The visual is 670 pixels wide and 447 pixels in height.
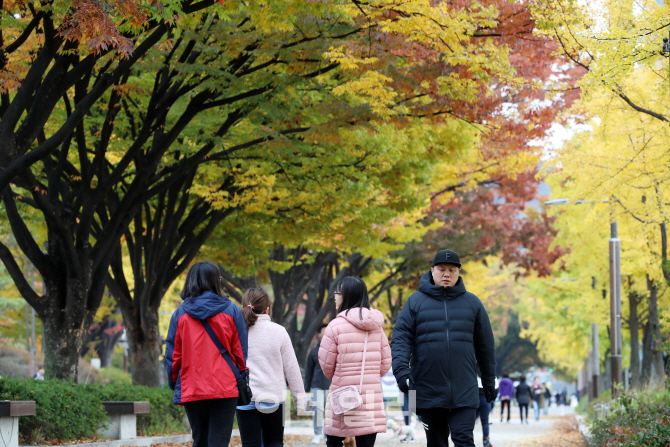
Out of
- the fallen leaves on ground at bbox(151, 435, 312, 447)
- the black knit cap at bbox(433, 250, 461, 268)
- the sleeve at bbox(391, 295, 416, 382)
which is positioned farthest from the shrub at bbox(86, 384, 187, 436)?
the black knit cap at bbox(433, 250, 461, 268)

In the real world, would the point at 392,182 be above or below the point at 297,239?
above

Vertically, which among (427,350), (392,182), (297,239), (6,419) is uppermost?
(392,182)

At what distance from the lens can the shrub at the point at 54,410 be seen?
32.9 feet

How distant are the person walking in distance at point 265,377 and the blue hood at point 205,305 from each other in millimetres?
958

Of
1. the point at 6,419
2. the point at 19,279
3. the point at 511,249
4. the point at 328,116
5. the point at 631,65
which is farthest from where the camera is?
the point at 511,249

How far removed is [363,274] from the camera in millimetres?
29391

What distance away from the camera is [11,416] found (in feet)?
29.7

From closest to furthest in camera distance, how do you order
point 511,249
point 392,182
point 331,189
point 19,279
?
point 19,279
point 331,189
point 392,182
point 511,249

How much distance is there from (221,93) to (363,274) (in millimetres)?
17057

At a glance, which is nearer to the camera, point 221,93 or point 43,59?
point 43,59

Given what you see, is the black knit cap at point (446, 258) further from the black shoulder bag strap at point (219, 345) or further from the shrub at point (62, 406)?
the shrub at point (62, 406)

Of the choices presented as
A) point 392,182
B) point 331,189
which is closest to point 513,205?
point 392,182

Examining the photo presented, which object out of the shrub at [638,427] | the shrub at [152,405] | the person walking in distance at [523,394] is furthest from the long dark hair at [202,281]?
the person walking in distance at [523,394]

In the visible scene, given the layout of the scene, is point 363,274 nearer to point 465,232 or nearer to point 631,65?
point 465,232
